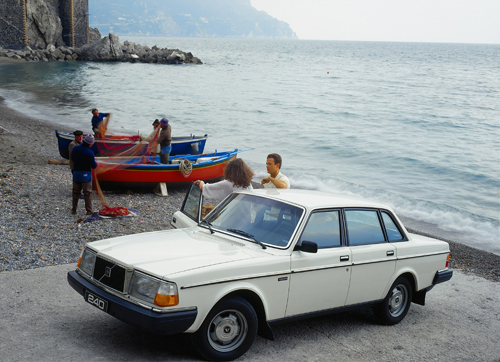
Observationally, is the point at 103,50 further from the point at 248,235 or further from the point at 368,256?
the point at 368,256

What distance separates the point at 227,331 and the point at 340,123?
113 ft

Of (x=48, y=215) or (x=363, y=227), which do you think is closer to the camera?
(x=363, y=227)

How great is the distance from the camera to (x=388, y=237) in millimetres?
6281

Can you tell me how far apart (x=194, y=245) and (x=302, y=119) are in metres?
35.1

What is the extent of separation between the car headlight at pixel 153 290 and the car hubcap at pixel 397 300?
326 cm

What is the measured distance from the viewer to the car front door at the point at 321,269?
524 cm

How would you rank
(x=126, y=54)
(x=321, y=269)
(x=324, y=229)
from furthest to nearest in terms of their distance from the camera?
1. (x=126, y=54)
2. (x=324, y=229)
3. (x=321, y=269)

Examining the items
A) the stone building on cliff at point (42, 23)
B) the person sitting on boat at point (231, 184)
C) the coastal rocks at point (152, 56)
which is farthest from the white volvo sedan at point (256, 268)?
the coastal rocks at point (152, 56)

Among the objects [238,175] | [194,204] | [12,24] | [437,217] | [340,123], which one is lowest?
[437,217]

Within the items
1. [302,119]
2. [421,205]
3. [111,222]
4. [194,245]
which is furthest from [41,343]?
[302,119]

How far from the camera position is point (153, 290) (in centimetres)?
443

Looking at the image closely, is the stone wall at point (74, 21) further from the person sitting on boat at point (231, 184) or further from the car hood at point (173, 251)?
the car hood at point (173, 251)

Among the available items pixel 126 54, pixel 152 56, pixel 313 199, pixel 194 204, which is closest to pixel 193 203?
pixel 194 204

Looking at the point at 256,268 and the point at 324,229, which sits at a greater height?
the point at 324,229
